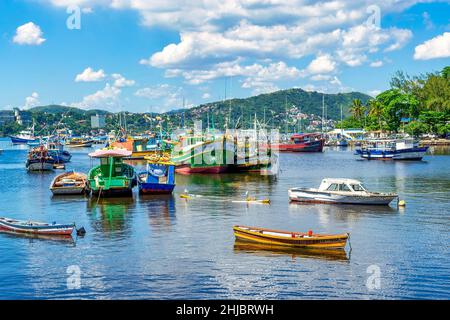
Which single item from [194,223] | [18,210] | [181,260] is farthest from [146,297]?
[18,210]

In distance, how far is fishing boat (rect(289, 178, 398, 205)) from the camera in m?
47.8

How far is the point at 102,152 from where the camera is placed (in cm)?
5572

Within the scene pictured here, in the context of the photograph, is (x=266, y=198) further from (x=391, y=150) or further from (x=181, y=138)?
(x=391, y=150)

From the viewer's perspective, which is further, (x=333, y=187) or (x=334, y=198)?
(x=333, y=187)

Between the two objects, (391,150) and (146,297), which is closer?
(146,297)

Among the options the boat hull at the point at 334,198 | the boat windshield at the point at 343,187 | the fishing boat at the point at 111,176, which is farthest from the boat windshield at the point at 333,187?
the fishing boat at the point at 111,176

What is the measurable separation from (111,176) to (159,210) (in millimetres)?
11076

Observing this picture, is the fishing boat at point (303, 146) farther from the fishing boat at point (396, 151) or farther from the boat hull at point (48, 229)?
the boat hull at point (48, 229)

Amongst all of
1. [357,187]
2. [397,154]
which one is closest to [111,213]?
[357,187]

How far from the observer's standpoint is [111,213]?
45875mm

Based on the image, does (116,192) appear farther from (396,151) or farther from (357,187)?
(396,151)

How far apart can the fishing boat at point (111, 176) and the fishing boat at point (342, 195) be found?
650 inches

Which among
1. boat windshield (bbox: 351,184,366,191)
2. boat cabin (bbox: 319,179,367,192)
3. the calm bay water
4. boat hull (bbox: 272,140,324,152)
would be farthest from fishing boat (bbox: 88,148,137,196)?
boat hull (bbox: 272,140,324,152)
